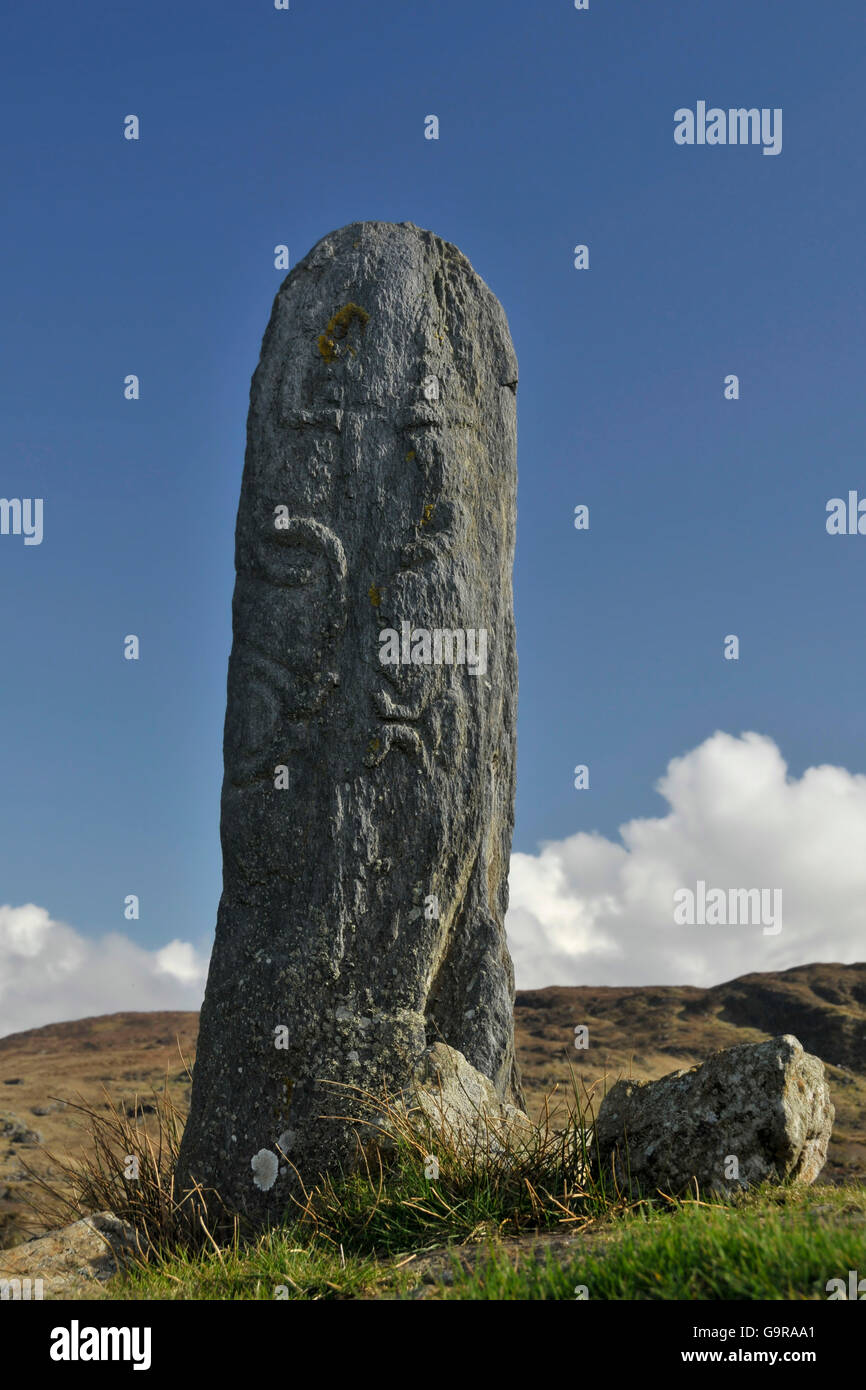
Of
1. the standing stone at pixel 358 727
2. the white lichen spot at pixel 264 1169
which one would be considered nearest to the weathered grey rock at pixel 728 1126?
the standing stone at pixel 358 727

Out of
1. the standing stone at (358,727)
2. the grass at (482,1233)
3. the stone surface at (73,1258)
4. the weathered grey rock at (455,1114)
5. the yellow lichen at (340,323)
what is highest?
the yellow lichen at (340,323)

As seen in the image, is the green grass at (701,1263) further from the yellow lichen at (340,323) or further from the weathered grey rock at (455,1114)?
the yellow lichen at (340,323)

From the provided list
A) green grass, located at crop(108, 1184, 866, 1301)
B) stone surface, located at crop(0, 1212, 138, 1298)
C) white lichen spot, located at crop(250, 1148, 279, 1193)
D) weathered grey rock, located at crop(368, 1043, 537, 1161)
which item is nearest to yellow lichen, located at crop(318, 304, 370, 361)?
weathered grey rock, located at crop(368, 1043, 537, 1161)

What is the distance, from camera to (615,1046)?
16.7 metres

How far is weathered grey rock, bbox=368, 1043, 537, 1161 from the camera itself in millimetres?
6004

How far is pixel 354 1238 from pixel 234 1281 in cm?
64

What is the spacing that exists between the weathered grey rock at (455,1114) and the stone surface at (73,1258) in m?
Result: 1.54

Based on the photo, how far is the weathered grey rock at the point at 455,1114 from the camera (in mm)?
6004

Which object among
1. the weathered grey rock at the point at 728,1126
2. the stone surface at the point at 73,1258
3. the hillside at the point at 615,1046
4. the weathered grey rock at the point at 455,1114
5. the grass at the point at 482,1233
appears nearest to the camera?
the grass at the point at 482,1233

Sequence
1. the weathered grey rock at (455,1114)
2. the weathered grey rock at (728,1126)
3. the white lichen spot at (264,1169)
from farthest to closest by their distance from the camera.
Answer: the white lichen spot at (264,1169)
the weathered grey rock at (455,1114)
the weathered grey rock at (728,1126)

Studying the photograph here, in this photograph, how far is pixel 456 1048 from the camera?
7.23 meters

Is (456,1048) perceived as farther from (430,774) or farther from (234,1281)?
(234,1281)

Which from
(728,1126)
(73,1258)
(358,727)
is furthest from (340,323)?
(73,1258)

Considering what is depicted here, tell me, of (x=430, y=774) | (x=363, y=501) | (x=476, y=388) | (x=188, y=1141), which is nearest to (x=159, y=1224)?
(x=188, y=1141)
